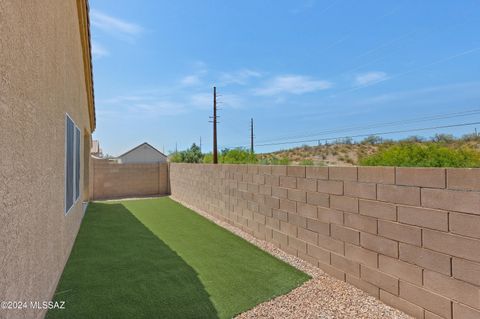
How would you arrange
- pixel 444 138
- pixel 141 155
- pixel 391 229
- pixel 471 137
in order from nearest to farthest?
pixel 391 229 → pixel 471 137 → pixel 444 138 → pixel 141 155

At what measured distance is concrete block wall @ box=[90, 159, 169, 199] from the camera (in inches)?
548

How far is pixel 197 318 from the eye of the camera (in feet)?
9.91

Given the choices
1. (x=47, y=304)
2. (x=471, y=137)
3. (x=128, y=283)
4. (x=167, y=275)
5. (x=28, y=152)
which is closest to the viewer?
(x=28, y=152)

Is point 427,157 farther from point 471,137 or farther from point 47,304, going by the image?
point 471,137

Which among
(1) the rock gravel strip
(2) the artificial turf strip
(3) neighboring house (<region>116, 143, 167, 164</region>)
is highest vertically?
(3) neighboring house (<region>116, 143, 167, 164</region>)

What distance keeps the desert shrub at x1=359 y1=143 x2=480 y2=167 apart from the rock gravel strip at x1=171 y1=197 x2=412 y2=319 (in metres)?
1.94

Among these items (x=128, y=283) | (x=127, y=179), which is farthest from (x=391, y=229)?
(x=127, y=179)

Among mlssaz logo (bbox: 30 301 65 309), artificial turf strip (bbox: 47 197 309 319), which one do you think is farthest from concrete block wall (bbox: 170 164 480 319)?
mlssaz logo (bbox: 30 301 65 309)

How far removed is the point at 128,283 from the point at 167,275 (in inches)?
22.1

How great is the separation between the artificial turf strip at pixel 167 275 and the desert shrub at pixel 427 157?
89.2 inches

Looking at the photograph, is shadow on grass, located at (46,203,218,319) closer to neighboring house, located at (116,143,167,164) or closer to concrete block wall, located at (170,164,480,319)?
concrete block wall, located at (170,164,480,319)

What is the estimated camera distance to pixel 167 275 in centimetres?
415

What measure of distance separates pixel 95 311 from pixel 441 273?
377cm

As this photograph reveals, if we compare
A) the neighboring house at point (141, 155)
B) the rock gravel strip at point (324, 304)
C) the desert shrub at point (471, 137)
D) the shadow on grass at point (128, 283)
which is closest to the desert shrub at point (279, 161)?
the rock gravel strip at point (324, 304)
